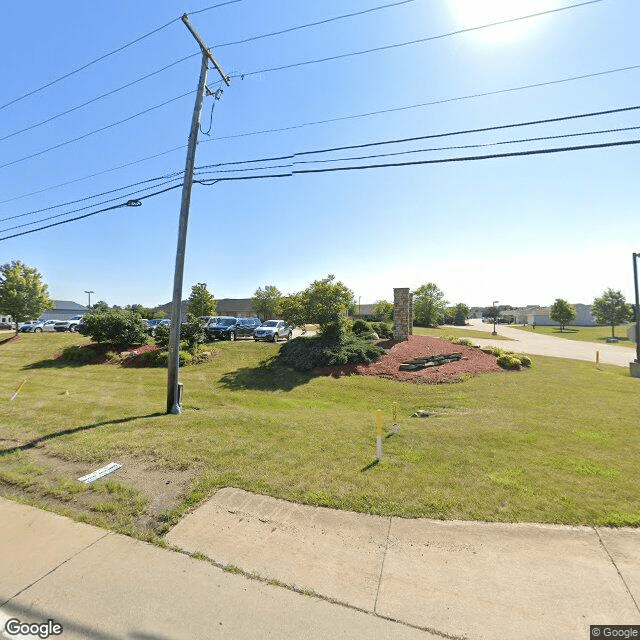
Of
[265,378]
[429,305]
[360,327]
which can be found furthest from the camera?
[429,305]

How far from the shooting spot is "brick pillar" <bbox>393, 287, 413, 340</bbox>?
19453mm

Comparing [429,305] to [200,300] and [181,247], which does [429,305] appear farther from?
[181,247]

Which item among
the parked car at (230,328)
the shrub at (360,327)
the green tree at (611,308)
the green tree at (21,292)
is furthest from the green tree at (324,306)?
the green tree at (611,308)

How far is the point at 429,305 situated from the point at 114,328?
48188mm

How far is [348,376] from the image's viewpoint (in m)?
14.7

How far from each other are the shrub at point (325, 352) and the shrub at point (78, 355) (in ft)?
36.5

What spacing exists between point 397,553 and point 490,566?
0.95 meters

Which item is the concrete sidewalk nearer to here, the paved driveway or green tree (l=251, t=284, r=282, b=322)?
the paved driveway

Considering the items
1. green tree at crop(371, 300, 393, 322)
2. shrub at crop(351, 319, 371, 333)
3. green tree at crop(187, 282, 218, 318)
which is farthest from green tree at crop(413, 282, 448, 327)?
shrub at crop(351, 319, 371, 333)

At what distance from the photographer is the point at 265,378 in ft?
48.3

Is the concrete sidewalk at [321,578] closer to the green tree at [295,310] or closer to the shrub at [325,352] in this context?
the shrub at [325,352]

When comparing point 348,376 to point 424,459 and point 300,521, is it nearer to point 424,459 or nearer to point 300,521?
point 424,459

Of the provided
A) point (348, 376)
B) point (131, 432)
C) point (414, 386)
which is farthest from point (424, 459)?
point (348, 376)

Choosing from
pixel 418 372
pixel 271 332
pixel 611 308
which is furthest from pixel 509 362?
pixel 611 308
